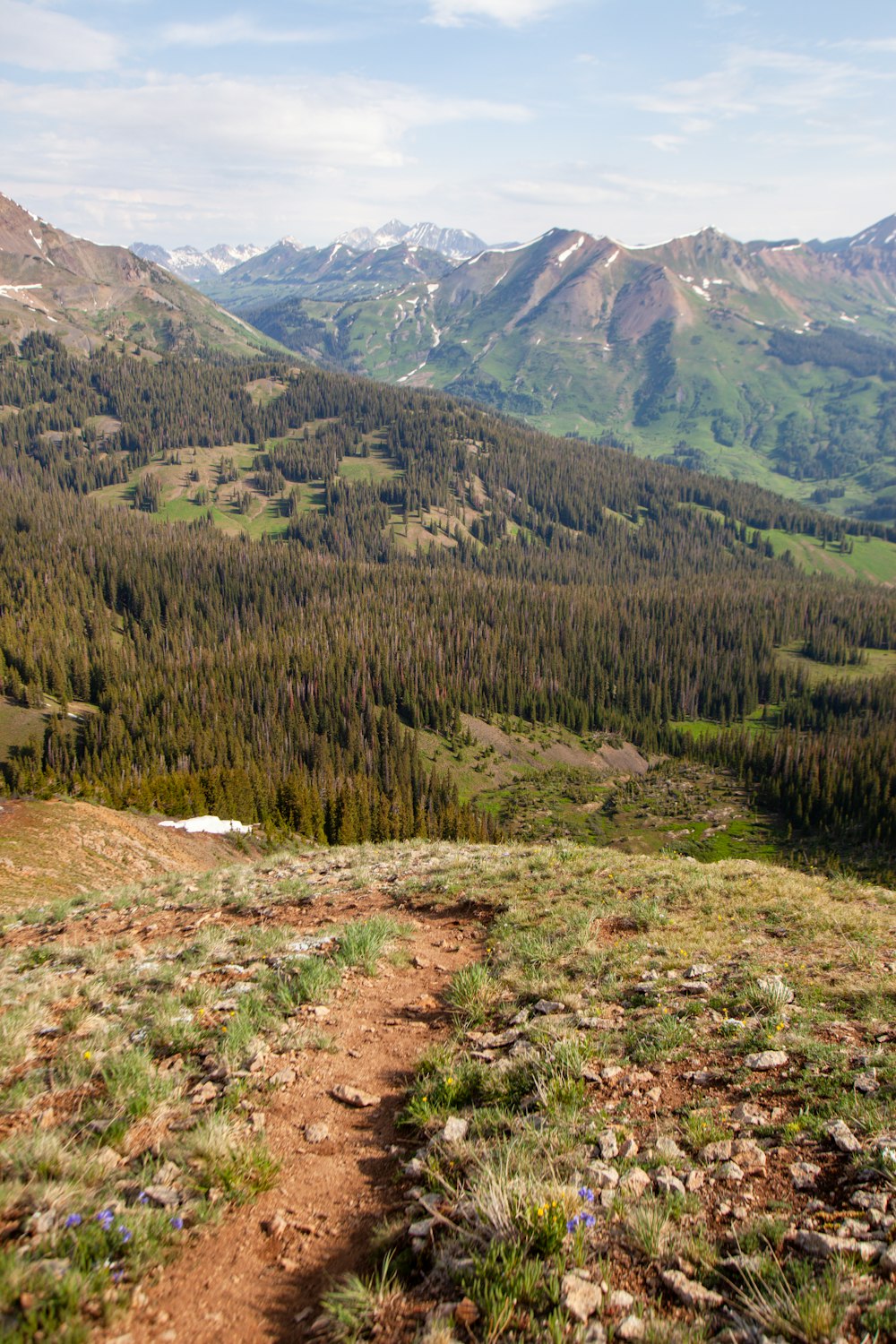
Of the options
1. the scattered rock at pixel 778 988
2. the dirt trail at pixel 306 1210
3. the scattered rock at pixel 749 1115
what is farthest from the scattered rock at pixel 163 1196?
the scattered rock at pixel 778 988

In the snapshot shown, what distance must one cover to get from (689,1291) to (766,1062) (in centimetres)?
506

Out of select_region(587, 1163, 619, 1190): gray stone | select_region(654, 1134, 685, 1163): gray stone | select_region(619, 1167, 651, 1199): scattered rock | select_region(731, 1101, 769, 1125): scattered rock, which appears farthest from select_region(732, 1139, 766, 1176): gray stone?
select_region(587, 1163, 619, 1190): gray stone

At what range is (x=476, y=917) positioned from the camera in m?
20.3

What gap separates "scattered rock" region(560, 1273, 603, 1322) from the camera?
20.2 ft

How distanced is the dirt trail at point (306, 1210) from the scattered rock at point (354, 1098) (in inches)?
3.9

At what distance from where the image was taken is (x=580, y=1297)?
20.7 ft

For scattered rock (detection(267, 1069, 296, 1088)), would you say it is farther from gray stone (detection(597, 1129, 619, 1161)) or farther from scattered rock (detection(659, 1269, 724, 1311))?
scattered rock (detection(659, 1269, 724, 1311))

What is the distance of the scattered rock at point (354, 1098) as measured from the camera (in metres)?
10.7

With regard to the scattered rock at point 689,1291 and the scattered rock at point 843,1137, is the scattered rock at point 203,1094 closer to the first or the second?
the scattered rock at point 689,1291

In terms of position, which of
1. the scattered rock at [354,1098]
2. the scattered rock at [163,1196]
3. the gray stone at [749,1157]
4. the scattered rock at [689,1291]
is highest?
the scattered rock at [689,1291]

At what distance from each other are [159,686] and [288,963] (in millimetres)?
138806

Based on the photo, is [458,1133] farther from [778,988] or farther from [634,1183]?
[778,988]

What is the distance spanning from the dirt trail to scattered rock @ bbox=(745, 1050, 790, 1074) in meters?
5.25

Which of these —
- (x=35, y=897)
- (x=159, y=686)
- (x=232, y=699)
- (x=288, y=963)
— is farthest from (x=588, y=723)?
(x=288, y=963)
